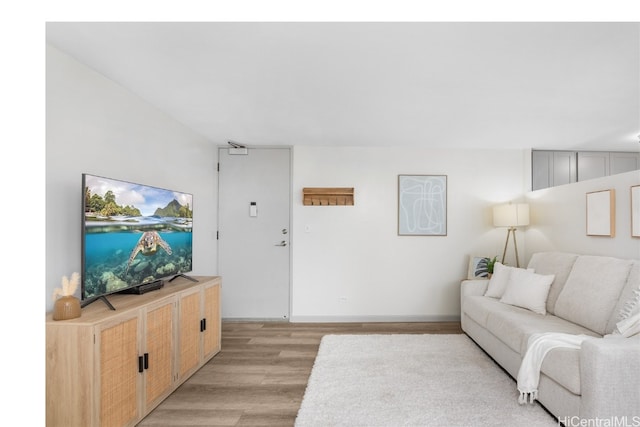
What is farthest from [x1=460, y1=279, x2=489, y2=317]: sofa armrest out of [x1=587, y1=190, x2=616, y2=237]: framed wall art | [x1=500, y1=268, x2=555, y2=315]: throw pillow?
[x1=587, y1=190, x2=616, y2=237]: framed wall art

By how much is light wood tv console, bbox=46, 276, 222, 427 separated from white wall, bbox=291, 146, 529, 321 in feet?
5.87

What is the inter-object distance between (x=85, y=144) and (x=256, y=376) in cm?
215

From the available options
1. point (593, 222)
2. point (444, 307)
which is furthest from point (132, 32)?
point (444, 307)

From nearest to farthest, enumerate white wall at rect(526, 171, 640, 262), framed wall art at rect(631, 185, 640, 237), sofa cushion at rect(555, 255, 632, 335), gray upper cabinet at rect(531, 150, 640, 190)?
sofa cushion at rect(555, 255, 632, 335) < framed wall art at rect(631, 185, 640, 237) < white wall at rect(526, 171, 640, 262) < gray upper cabinet at rect(531, 150, 640, 190)

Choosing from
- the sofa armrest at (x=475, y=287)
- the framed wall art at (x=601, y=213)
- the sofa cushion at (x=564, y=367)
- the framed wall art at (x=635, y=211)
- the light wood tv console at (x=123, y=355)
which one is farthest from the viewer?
the sofa armrest at (x=475, y=287)

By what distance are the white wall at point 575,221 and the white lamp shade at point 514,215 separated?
13cm

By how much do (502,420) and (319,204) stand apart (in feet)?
9.63

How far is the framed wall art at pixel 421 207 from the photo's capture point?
4.45 metres

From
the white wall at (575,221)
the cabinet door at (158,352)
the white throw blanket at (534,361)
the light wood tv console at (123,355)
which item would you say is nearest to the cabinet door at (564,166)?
the white wall at (575,221)

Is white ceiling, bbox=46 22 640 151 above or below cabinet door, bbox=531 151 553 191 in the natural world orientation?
above

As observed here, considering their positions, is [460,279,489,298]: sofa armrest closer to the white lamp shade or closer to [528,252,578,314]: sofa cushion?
[528,252,578,314]: sofa cushion

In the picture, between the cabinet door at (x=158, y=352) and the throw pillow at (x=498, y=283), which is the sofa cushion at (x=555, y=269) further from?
the cabinet door at (x=158, y=352)

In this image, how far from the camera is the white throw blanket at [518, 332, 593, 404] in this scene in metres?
2.21
